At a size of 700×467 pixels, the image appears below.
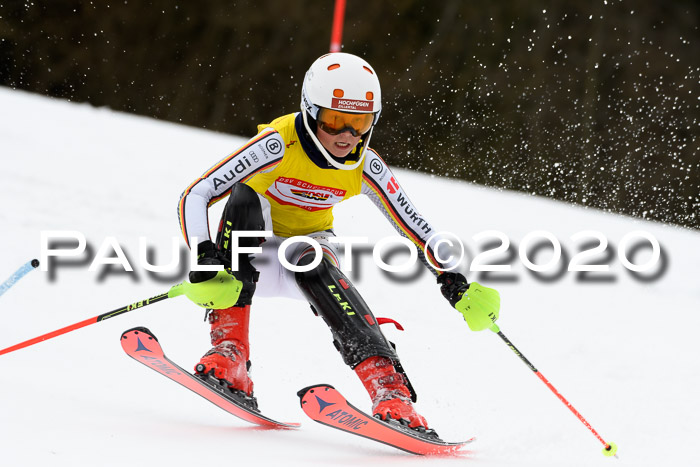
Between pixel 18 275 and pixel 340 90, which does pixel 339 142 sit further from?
pixel 18 275

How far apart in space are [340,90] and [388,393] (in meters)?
1.06

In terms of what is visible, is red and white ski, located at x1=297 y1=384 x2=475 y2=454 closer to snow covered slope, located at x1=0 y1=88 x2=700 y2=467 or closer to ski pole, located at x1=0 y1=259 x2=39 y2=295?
snow covered slope, located at x1=0 y1=88 x2=700 y2=467

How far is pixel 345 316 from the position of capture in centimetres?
271

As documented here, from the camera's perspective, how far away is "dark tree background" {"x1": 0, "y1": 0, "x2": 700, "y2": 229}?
14555 mm

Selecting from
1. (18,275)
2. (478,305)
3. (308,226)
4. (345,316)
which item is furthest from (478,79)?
(18,275)

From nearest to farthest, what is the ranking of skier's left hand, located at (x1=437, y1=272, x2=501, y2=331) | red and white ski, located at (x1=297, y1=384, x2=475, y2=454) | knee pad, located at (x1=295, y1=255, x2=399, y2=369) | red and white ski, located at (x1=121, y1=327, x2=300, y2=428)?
red and white ski, located at (x1=297, y1=384, x2=475, y2=454) → red and white ski, located at (x1=121, y1=327, x2=300, y2=428) → knee pad, located at (x1=295, y1=255, x2=399, y2=369) → skier's left hand, located at (x1=437, y1=272, x2=501, y2=331)

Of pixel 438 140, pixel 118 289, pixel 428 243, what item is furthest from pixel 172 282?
pixel 438 140

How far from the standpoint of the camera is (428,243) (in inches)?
120

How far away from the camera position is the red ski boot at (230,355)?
2645 millimetres

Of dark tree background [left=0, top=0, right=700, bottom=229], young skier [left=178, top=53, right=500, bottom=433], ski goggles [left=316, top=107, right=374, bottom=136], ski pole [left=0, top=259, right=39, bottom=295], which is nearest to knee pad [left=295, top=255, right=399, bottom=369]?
young skier [left=178, top=53, right=500, bottom=433]

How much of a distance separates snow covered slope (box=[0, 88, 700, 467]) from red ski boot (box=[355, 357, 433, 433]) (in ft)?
0.41

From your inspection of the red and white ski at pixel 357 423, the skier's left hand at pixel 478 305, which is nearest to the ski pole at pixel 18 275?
the red and white ski at pixel 357 423

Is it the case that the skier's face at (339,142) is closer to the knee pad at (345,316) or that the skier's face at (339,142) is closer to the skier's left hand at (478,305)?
the knee pad at (345,316)

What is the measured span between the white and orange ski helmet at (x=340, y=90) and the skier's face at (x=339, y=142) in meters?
0.02
